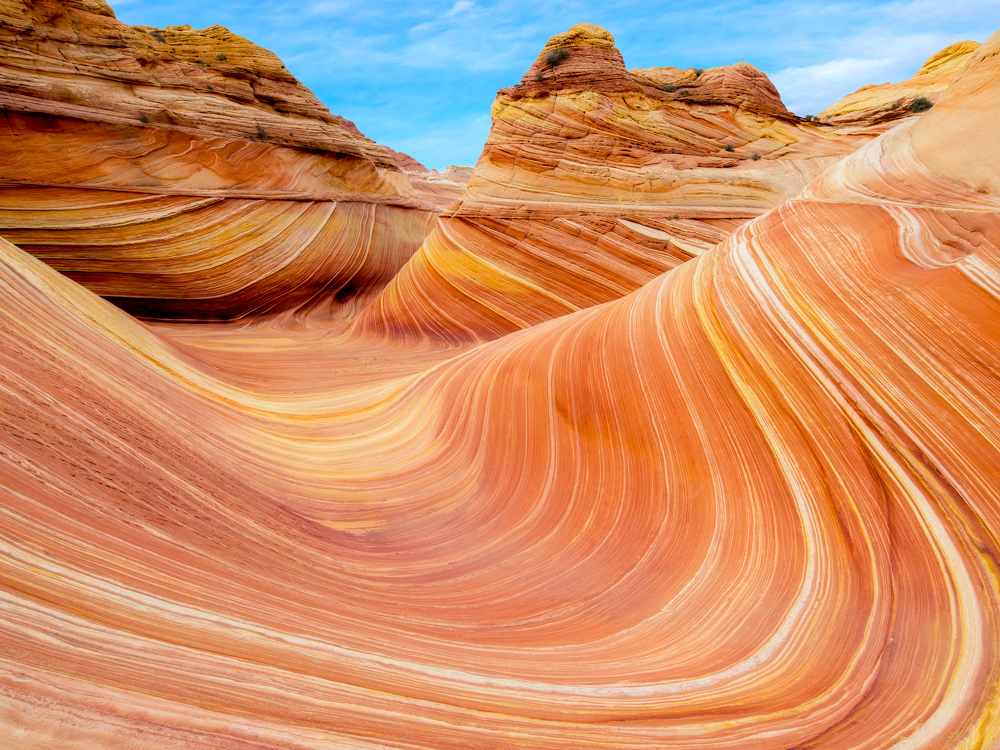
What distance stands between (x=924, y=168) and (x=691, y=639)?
288 centimetres

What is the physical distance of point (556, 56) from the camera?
8.54m

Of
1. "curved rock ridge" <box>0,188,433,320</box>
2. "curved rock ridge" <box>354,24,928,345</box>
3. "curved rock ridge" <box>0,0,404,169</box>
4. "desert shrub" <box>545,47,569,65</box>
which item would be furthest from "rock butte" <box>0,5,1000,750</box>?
"curved rock ridge" <box>0,0,404,169</box>

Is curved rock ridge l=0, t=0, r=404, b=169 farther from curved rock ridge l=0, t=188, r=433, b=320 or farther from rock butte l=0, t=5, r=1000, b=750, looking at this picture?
rock butte l=0, t=5, r=1000, b=750

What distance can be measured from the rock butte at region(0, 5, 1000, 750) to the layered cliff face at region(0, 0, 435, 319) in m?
5.35

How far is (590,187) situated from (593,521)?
596cm

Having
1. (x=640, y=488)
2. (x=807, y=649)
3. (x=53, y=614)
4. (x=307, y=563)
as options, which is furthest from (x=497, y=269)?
(x=53, y=614)

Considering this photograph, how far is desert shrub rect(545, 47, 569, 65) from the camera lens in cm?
855

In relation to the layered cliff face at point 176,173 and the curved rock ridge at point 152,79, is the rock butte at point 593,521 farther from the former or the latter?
the curved rock ridge at point 152,79

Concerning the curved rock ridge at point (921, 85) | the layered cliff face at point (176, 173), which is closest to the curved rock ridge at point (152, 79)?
the layered cliff face at point (176, 173)

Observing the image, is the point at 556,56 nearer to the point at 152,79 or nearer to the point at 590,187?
the point at 590,187

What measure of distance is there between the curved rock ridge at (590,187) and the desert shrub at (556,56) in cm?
2

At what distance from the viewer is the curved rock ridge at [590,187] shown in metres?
7.61

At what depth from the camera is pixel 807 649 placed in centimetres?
214

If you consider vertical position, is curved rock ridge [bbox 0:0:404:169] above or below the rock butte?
above
